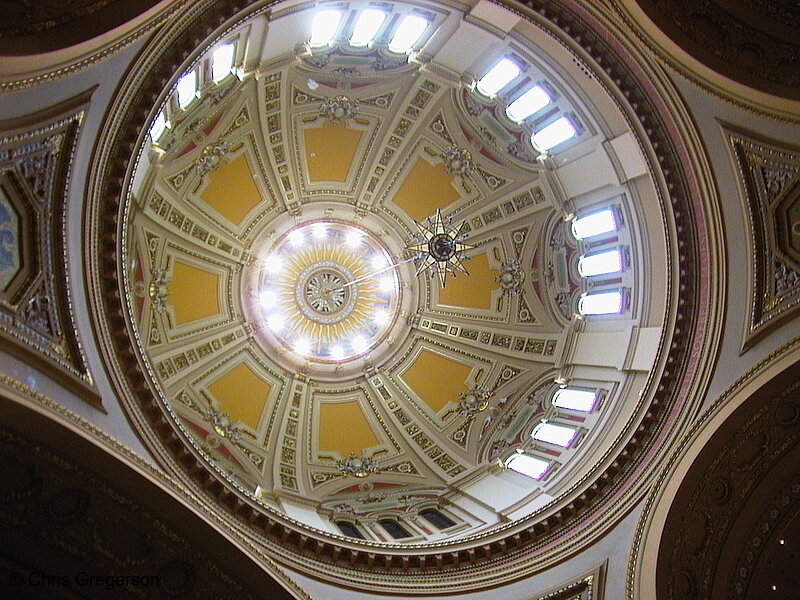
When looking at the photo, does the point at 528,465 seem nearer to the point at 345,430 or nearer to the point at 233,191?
the point at 345,430

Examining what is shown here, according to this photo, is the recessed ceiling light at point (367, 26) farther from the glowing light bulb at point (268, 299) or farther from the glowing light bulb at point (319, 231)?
the glowing light bulb at point (268, 299)

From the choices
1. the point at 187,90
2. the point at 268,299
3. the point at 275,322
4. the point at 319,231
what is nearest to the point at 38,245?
the point at 187,90

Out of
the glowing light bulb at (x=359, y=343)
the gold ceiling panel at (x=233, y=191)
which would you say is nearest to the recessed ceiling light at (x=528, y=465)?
the glowing light bulb at (x=359, y=343)

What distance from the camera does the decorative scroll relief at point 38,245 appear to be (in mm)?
8625

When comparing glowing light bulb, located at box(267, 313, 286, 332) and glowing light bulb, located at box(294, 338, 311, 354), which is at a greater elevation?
glowing light bulb, located at box(267, 313, 286, 332)

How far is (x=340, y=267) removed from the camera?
21672 mm

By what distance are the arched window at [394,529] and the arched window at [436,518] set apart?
2.50ft

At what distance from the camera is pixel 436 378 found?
2039 centimetres

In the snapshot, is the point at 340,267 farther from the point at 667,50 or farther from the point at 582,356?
the point at 667,50

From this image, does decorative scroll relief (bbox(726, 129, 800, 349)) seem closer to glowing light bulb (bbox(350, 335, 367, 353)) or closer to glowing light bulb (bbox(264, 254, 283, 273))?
glowing light bulb (bbox(350, 335, 367, 353))

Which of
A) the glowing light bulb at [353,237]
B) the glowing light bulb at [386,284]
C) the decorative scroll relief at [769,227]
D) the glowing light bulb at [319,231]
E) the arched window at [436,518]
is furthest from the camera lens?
the glowing light bulb at [386,284]

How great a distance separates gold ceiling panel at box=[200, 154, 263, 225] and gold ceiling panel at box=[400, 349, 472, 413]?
6.95 metres

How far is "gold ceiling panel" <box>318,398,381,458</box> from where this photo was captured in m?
19.6

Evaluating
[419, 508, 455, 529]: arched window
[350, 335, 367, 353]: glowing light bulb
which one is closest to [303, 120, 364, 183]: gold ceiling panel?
[350, 335, 367, 353]: glowing light bulb
